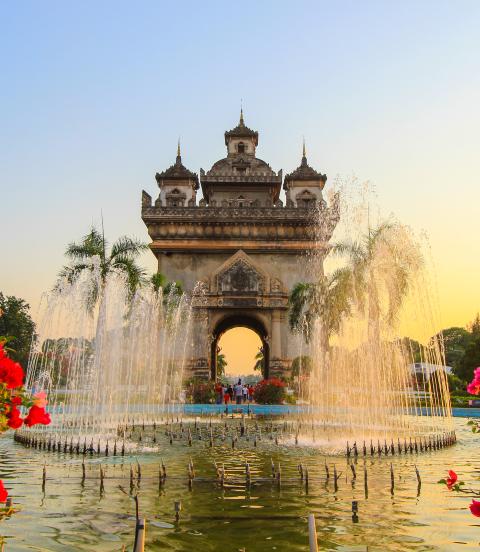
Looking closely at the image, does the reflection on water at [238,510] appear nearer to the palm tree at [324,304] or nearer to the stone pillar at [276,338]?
the palm tree at [324,304]

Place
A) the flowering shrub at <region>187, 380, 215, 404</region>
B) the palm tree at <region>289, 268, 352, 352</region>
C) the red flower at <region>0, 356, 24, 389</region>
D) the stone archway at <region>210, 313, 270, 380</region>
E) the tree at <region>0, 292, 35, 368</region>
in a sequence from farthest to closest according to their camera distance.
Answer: the tree at <region>0, 292, 35, 368</region>
the stone archway at <region>210, 313, 270, 380</region>
the flowering shrub at <region>187, 380, 215, 404</region>
the palm tree at <region>289, 268, 352, 352</region>
the red flower at <region>0, 356, 24, 389</region>

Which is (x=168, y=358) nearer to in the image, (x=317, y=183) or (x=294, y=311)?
(x=294, y=311)

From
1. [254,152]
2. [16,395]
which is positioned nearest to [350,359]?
[16,395]

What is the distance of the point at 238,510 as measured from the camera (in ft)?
29.5

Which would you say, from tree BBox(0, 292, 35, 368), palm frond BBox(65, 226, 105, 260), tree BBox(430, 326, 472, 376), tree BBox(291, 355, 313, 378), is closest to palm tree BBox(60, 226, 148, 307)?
palm frond BBox(65, 226, 105, 260)

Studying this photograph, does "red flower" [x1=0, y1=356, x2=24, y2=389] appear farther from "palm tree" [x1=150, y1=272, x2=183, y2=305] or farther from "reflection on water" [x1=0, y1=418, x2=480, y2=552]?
"palm tree" [x1=150, y1=272, x2=183, y2=305]

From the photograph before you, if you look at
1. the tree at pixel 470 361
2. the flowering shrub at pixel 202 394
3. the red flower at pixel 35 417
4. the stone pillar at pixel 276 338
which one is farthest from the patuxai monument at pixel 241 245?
the red flower at pixel 35 417

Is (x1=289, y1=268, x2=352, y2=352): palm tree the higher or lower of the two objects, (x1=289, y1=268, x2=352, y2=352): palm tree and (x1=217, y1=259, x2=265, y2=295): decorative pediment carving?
the lower

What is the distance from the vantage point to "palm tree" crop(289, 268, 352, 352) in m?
32.6

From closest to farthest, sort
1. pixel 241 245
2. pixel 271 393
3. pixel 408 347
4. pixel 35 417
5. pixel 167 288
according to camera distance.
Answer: pixel 35 417, pixel 271 393, pixel 167 288, pixel 241 245, pixel 408 347

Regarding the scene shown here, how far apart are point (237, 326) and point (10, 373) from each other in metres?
46.7

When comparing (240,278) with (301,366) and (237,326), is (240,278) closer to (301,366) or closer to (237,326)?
(301,366)

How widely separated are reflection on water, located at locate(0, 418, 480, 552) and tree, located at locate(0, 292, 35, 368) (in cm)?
4682

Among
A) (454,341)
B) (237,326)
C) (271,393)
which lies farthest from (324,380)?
(454,341)
